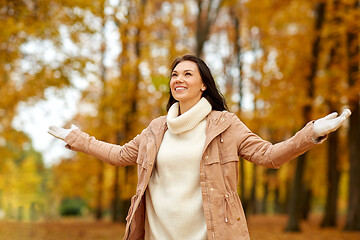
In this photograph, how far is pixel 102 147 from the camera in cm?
349

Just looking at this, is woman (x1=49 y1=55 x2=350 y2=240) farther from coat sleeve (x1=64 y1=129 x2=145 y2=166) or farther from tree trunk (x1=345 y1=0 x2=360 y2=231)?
tree trunk (x1=345 y1=0 x2=360 y2=231)

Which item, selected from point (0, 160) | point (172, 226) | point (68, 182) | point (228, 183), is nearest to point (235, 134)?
point (228, 183)

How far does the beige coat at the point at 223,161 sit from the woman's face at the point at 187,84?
0.19m

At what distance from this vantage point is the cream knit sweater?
3.03 m

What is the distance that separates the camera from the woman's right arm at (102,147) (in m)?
3.44

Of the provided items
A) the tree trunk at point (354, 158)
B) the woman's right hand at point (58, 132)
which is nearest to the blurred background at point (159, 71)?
the tree trunk at point (354, 158)

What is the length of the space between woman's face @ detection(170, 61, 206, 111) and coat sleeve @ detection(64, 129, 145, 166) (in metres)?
0.47

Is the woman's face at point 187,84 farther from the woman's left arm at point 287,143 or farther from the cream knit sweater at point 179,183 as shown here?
the woman's left arm at point 287,143

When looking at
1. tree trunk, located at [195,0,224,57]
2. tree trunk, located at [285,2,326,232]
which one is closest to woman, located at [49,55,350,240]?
tree trunk, located at [195,0,224,57]

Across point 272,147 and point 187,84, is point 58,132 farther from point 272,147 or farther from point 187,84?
point 272,147

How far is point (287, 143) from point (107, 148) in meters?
1.41

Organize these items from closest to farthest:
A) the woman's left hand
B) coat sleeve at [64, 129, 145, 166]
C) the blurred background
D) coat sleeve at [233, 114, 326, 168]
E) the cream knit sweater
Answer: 1. the woman's left hand
2. coat sleeve at [233, 114, 326, 168]
3. the cream knit sweater
4. coat sleeve at [64, 129, 145, 166]
5. the blurred background

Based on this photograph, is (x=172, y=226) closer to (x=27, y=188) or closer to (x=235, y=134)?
(x=235, y=134)

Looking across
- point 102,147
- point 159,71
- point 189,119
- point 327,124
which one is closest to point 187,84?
point 189,119
